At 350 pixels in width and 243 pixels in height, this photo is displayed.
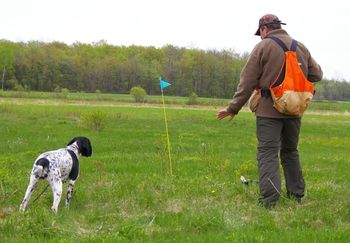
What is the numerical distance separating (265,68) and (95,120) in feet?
54.6

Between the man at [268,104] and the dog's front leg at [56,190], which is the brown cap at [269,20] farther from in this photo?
the dog's front leg at [56,190]

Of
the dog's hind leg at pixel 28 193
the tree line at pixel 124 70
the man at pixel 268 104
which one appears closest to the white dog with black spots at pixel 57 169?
the dog's hind leg at pixel 28 193

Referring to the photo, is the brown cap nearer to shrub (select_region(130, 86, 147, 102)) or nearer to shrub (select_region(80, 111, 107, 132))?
shrub (select_region(80, 111, 107, 132))

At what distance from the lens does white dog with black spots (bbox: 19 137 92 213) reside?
20.9ft

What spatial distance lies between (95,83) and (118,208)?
94.5 meters

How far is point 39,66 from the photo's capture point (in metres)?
95.5

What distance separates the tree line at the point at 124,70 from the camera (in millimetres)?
94750

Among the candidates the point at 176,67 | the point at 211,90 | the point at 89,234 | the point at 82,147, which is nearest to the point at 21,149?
the point at 82,147

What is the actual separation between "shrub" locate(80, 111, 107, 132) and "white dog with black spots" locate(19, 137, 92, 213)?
14.8m

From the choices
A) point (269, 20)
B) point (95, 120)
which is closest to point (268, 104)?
point (269, 20)

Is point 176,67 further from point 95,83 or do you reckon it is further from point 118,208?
point 118,208

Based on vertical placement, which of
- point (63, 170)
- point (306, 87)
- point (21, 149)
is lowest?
point (21, 149)

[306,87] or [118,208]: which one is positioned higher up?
[306,87]

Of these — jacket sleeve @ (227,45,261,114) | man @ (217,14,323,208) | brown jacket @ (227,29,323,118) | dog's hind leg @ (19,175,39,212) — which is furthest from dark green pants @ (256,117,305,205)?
dog's hind leg @ (19,175,39,212)
